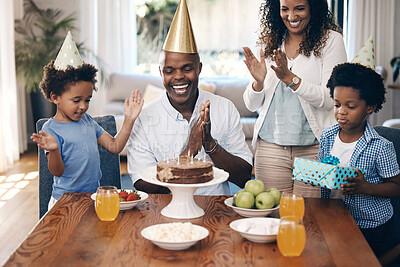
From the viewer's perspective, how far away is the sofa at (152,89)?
18.4 ft

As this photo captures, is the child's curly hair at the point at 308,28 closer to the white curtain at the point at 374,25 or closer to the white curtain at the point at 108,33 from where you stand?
the white curtain at the point at 374,25

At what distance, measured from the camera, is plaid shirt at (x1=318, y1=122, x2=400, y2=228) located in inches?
73.4

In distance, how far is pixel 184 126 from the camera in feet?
7.32

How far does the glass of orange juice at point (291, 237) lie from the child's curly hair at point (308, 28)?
1064mm

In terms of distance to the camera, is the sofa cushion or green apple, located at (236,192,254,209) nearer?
green apple, located at (236,192,254,209)

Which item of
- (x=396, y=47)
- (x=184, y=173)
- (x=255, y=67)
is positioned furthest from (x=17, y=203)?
(x=396, y=47)

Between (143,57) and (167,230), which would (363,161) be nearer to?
(167,230)

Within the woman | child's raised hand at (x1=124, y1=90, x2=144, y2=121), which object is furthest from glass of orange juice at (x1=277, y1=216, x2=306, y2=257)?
child's raised hand at (x1=124, y1=90, x2=144, y2=121)

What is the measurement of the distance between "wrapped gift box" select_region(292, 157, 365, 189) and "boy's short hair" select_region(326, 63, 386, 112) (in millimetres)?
306

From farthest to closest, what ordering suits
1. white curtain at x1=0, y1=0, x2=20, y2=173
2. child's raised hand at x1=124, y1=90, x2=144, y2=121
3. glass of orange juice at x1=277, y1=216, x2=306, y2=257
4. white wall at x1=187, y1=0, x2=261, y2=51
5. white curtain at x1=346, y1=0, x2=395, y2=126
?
white wall at x1=187, y1=0, x2=261, y2=51 → white curtain at x1=346, y1=0, x2=395, y2=126 → white curtain at x1=0, y1=0, x2=20, y2=173 → child's raised hand at x1=124, y1=90, x2=144, y2=121 → glass of orange juice at x1=277, y1=216, x2=306, y2=257

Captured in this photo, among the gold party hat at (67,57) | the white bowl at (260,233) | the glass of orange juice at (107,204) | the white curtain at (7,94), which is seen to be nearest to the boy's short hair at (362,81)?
the white bowl at (260,233)

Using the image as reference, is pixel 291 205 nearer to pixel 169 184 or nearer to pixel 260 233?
pixel 260 233

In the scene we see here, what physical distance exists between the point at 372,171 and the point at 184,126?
0.78 m

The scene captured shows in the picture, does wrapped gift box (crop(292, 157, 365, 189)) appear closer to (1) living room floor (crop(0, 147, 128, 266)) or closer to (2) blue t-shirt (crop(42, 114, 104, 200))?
(2) blue t-shirt (crop(42, 114, 104, 200))
